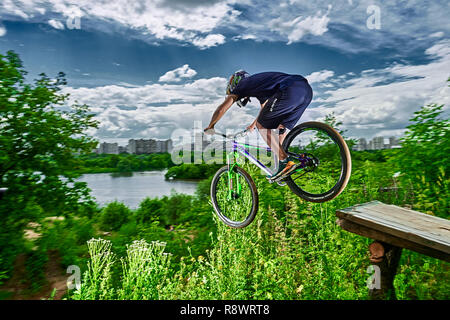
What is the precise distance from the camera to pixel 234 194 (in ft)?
10.6

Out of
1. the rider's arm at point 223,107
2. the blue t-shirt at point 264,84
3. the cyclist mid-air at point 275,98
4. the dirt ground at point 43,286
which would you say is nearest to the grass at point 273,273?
the dirt ground at point 43,286

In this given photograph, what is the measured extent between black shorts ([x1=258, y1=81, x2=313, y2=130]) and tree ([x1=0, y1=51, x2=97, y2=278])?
346 cm

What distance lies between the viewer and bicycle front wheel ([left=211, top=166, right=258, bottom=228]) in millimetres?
2958

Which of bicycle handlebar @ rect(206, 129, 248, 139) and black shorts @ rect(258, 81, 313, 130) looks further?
bicycle handlebar @ rect(206, 129, 248, 139)

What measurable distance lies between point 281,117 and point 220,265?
2212 mm

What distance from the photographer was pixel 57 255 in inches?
190

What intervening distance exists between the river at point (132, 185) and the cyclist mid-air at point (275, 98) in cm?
192

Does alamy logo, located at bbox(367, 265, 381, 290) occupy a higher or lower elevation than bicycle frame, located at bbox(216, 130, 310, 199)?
lower

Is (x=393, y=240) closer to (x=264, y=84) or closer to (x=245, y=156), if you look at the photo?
(x=245, y=156)

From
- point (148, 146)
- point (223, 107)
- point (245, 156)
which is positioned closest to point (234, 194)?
point (245, 156)

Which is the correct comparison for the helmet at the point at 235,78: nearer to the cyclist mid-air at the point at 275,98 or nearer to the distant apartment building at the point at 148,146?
the cyclist mid-air at the point at 275,98

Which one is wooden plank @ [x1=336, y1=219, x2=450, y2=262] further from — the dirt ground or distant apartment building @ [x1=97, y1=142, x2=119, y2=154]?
the dirt ground

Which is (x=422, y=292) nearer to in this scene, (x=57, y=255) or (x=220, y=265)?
(x=220, y=265)

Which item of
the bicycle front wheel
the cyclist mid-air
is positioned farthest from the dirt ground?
the cyclist mid-air
